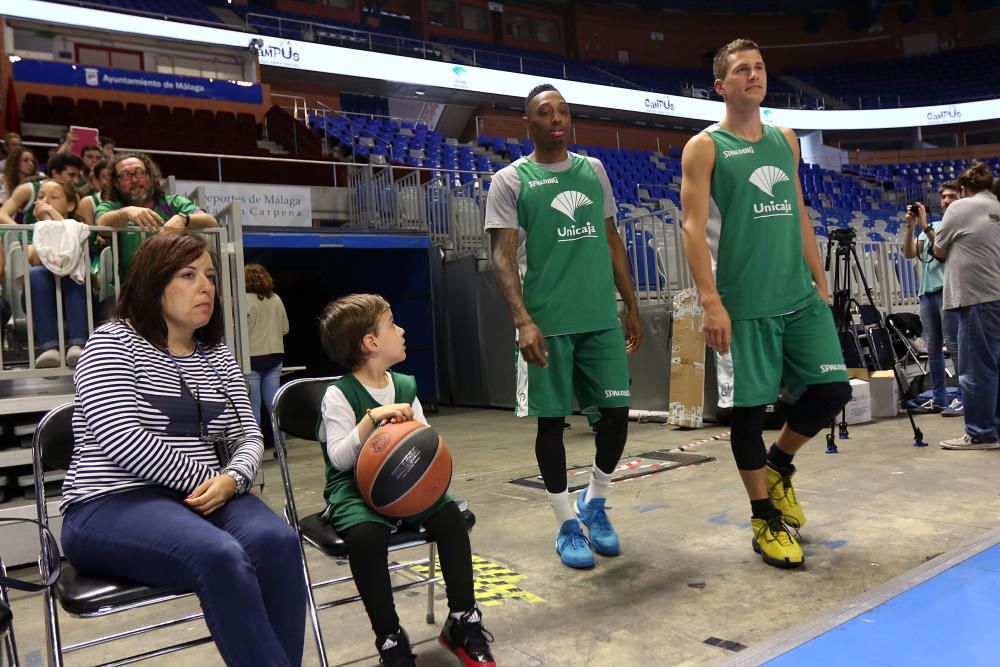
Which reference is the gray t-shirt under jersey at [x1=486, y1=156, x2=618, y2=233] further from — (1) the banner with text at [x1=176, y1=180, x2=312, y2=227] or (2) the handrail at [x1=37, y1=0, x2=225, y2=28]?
(2) the handrail at [x1=37, y1=0, x2=225, y2=28]

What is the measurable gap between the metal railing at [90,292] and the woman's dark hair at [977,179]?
166 inches

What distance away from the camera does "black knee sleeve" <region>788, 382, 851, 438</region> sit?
8.66 feet

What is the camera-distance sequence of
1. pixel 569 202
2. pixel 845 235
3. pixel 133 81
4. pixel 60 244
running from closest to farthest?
pixel 569 202 < pixel 60 244 < pixel 845 235 < pixel 133 81

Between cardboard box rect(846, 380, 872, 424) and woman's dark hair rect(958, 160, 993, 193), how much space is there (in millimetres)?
1748

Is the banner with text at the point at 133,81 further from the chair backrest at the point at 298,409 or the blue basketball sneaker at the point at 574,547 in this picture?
the blue basketball sneaker at the point at 574,547

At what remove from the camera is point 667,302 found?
6664 millimetres

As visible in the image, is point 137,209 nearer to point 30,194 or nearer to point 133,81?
point 30,194

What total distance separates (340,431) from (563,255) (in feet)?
3.71

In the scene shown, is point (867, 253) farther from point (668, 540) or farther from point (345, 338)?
point (345, 338)

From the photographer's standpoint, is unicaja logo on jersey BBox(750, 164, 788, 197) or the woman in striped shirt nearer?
the woman in striped shirt

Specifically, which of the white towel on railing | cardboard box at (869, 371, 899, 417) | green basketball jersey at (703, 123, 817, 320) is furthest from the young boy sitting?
cardboard box at (869, 371, 899, 417)

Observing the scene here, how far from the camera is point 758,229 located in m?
2.64

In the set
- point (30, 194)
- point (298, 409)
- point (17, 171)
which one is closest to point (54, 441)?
point (298, 409)

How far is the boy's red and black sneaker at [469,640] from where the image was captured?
73.8 inches
